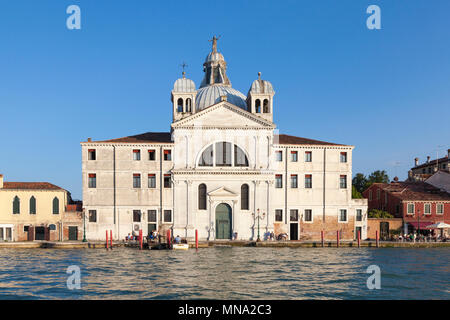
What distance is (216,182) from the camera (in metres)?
38.9

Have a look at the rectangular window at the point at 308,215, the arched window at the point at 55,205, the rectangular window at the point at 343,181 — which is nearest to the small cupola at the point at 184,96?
the arched window at the point at 55,205

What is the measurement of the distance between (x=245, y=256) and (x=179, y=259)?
4.33 m

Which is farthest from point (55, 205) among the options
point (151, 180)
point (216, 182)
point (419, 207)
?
point (419, 207)

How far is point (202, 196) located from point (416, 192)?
20236mm

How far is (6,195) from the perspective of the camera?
3744 cm

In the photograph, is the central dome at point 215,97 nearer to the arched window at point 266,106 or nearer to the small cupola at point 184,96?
the arched window at point 266,106

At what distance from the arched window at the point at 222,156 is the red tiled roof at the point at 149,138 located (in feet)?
11.5

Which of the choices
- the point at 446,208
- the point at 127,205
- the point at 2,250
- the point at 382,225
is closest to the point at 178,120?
the point at 127,205

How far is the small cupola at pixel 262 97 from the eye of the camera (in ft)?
136

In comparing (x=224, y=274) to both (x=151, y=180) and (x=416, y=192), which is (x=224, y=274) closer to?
(x=151, y=180)

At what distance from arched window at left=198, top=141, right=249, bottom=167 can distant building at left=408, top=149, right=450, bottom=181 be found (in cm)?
2583

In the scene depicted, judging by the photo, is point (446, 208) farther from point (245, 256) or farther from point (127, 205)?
point (127, 205)

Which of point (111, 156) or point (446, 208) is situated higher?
point (111, 156)

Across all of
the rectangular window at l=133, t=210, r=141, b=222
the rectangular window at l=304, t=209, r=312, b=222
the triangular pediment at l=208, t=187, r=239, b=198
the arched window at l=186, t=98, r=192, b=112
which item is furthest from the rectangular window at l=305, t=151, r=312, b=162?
the rectangular window at l=133, t=210, r=141, b=222
